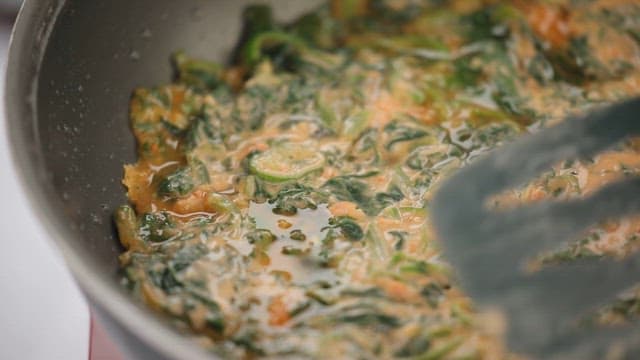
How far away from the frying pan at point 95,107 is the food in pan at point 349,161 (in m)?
0.05

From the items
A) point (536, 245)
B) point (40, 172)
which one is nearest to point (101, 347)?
Answer: point (40, 172)

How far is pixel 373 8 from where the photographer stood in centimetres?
222

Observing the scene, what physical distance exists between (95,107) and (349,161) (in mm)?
524

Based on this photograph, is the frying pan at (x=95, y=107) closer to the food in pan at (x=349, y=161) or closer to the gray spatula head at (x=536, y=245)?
the food in pan at (x=349, y=161)

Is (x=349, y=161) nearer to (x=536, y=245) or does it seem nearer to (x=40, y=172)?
(x=536, y=245)

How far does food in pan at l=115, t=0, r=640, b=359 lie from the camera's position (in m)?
1.54

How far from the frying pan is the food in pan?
47mm

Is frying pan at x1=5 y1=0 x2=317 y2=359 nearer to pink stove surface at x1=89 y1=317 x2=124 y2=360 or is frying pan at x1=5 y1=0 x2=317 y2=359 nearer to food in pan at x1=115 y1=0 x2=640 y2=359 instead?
food in pan at x1=115 y1=0 x2=640 y2=359

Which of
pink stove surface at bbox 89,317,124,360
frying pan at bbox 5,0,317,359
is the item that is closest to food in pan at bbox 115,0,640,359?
frying pan at bbox 5,0,317,359

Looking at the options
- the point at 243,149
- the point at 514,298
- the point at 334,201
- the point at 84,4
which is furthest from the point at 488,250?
the point at 84,4

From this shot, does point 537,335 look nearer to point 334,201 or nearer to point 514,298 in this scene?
point 514,298

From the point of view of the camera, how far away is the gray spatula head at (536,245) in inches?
53.8

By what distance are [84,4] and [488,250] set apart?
95 centimetres

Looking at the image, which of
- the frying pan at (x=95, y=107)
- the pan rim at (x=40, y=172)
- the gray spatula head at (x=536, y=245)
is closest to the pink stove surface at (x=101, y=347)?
the frying pan at (x=95, y=107)
